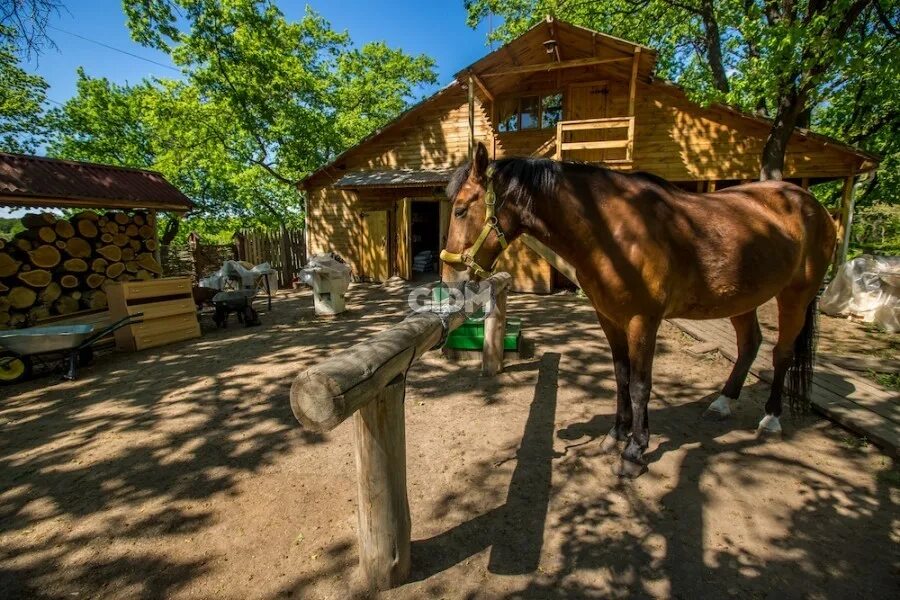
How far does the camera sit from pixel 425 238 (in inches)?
638

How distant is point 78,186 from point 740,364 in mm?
10426

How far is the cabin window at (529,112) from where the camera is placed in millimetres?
10867

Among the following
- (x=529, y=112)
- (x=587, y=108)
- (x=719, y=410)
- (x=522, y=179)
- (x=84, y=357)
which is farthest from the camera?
(x=529, y=112)

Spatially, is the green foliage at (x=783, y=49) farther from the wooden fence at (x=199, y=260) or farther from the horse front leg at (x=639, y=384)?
the wooden fence at (x=199, y=260)

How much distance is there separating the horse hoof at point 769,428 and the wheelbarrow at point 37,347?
25.5ft

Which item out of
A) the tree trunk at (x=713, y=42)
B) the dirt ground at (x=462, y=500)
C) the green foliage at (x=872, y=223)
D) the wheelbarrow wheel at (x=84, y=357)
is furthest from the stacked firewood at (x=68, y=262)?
the green foliage at (x=872, y=223)

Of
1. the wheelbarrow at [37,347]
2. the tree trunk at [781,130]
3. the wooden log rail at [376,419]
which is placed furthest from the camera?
the tree trunk at [781,130]

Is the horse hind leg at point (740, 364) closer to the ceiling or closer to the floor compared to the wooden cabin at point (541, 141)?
closer to the floor

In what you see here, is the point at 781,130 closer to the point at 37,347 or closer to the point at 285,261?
the point at 37,347

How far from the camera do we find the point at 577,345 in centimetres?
575

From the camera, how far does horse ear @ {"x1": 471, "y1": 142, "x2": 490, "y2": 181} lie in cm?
225

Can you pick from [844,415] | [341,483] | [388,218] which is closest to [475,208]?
[341,483]

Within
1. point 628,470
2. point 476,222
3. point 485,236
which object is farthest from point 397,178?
point 628,470

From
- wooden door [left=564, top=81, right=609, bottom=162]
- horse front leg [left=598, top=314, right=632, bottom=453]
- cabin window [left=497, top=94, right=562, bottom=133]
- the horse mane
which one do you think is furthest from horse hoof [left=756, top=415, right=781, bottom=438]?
cabin window [left=497, top=94, right=562, bottom=133]
